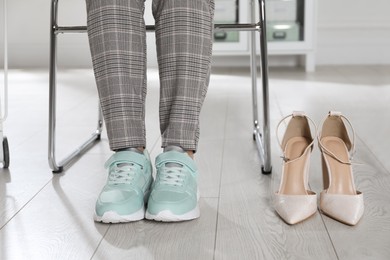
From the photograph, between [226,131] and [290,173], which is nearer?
[290,173]

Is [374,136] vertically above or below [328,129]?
below

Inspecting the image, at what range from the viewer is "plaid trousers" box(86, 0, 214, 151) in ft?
4.14

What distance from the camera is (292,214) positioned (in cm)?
121

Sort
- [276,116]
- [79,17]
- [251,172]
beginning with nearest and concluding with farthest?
[251,172] < [276,116] < [79,17]

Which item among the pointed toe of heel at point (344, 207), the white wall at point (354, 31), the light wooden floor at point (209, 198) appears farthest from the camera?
the white wall at point (354, 31)

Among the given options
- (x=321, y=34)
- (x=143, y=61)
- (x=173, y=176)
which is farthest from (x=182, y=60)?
(x=321, y=34)

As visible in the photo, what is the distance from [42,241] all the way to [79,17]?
2928 millimetres

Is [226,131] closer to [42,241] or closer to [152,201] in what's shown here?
[152,201]

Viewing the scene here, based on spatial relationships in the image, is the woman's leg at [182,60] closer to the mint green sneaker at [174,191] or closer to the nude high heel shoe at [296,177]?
the mint green sneaker at [174,191]

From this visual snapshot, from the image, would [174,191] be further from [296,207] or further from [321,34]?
[321,34]

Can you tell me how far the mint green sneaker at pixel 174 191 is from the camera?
3.98ft

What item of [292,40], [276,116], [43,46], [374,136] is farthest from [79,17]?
[374,136]

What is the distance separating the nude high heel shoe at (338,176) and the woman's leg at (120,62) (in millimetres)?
363

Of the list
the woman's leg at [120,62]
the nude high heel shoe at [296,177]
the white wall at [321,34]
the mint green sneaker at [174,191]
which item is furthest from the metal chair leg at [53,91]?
the white wall at [321,34]
